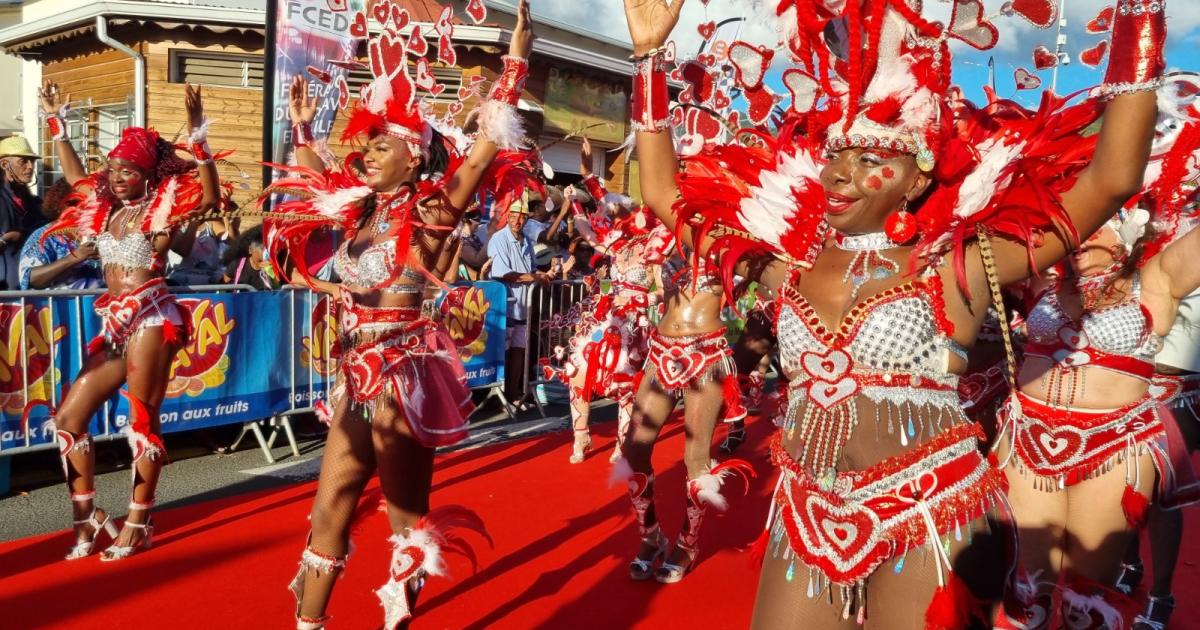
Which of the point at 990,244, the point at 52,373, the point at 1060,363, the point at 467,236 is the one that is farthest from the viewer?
the point at 467,236

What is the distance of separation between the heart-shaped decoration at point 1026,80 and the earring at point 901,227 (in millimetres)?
881

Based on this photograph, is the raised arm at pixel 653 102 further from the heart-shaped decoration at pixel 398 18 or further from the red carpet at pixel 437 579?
the heart-shaped decoration at pixel 398 18

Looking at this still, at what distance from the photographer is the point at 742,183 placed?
271 cm

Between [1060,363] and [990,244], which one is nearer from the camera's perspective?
[990,244]

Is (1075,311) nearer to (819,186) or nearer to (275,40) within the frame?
(819,186)

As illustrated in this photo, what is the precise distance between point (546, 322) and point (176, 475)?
4124mm

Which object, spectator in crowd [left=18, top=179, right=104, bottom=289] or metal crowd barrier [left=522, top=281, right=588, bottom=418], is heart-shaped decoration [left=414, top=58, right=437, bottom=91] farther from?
metal crowd barrier [left=522, top=281, right=588, bottom=418]

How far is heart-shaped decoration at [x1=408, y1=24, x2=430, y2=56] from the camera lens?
434 cm

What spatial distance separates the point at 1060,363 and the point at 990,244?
5.78 ft

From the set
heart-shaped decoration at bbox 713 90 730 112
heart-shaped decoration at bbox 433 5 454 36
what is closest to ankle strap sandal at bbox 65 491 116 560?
heart-shaped decoration at bbox 433 5 454 36

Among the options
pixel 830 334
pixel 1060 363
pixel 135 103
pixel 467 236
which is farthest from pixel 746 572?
pixel 135 103

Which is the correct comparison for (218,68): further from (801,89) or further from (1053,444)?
(1053,444)

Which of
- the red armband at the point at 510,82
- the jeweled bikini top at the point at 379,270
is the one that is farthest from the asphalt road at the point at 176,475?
the red armband at the point at 510,82

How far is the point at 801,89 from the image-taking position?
271cm
